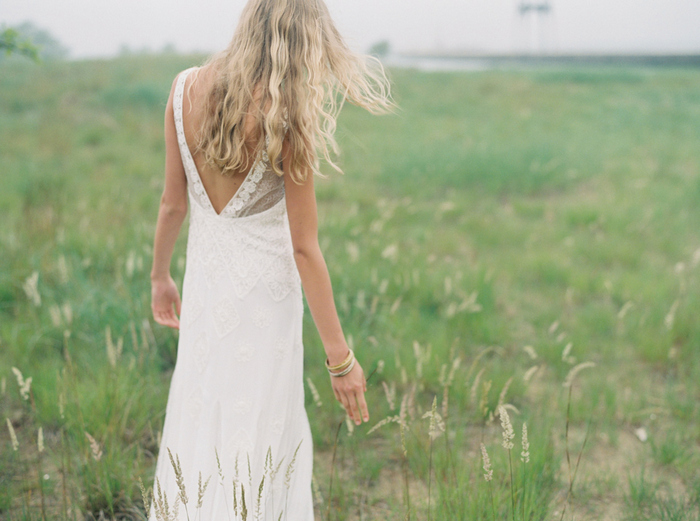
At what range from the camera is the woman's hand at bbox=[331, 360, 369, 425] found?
177cm

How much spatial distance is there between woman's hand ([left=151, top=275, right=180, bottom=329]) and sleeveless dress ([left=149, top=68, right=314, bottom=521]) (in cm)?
38

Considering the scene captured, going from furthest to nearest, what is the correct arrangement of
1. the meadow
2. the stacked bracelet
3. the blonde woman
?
1. the meadow
2. the stacked bracelet
3. the blonde woman

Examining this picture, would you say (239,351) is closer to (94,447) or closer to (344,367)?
(344,367)

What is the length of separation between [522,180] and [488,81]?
39.2ft

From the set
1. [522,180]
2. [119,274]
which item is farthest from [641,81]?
[119,274]

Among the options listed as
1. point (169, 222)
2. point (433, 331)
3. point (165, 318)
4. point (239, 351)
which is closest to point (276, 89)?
point (169, 222)

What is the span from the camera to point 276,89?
5.09 feet

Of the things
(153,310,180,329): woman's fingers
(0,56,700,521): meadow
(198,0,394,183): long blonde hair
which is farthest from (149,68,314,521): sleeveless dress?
(153,310,180,329): woman's fingers

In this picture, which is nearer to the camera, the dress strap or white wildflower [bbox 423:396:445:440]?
white wildflower [bbox 423:396:445:440]

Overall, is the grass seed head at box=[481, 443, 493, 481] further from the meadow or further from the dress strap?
the dress strap

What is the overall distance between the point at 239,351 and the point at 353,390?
0.40 meters

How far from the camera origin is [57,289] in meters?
3.77

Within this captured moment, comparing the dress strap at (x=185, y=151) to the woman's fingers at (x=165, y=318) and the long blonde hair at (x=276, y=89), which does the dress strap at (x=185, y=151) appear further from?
the woman's fingers at (x=165, y=318)

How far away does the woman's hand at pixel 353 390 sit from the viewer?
69.7 inches
